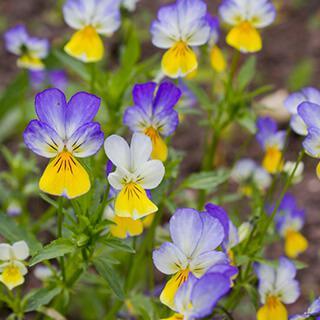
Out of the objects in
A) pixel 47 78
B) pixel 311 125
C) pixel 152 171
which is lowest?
pixel 47 78

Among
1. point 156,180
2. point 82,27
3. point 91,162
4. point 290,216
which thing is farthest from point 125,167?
point 290,216

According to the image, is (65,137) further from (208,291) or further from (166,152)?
(208,291)

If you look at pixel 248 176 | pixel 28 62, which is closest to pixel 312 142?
pixel 248 176

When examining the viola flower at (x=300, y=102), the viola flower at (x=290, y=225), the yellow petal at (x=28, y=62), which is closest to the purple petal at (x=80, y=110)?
the viola flower at (x=300, y=102)

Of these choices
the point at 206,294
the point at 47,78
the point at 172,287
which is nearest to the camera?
the point at 206,294

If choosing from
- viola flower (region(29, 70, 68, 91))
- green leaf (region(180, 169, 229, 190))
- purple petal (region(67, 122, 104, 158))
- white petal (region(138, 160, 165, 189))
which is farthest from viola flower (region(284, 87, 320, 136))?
viola flower (region(29, 70, 68, 91))

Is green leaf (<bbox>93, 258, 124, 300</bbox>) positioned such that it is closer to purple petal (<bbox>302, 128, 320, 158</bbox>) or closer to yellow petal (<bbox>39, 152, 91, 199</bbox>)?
yellow petal (<bbox>39, 152, 91, 199</bbox>)

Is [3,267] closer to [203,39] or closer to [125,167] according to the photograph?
[125,167]
